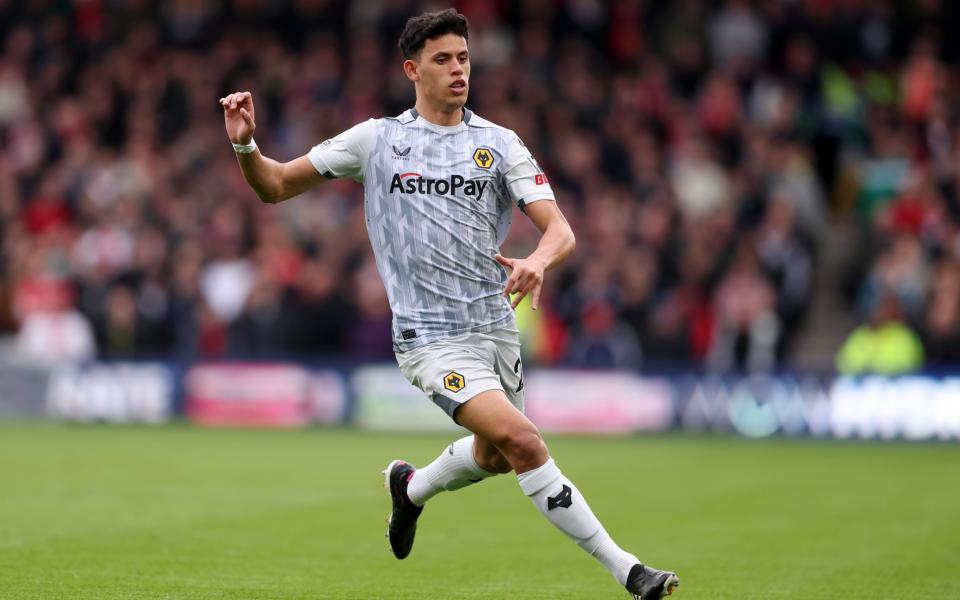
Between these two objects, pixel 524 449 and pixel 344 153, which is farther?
pixel 344 153

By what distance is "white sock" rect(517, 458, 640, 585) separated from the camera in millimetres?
7008

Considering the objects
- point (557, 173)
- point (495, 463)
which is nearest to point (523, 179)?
point (495, 463)

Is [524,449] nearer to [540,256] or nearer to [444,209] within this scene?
[540,256]

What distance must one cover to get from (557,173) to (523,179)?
14143 millimetres

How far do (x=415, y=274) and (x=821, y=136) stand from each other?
15085 mm

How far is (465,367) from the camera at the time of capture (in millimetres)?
7250

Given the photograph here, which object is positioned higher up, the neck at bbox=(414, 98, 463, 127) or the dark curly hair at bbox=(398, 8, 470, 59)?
the dark curly hair at bbox=(398, 8, 470, 59)

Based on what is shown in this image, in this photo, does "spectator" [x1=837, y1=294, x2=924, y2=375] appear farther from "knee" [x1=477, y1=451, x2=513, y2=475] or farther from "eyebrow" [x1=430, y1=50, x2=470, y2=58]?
"eyebrow" [x1=430, y1=50, x2=470, y2=58]

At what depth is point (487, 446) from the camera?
7.81 metres

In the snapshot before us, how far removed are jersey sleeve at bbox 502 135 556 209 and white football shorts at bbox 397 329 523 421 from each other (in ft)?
2.22

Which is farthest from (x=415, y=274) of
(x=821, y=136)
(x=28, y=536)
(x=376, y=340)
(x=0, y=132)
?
(x=0, y=132)

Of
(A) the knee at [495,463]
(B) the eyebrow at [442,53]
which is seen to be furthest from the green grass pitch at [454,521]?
(B) the eyebrow at [442,53]

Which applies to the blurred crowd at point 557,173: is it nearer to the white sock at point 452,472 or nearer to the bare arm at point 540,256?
the white sock at point 452,472

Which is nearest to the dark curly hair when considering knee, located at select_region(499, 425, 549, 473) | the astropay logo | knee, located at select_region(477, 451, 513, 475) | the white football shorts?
the astropay logo
